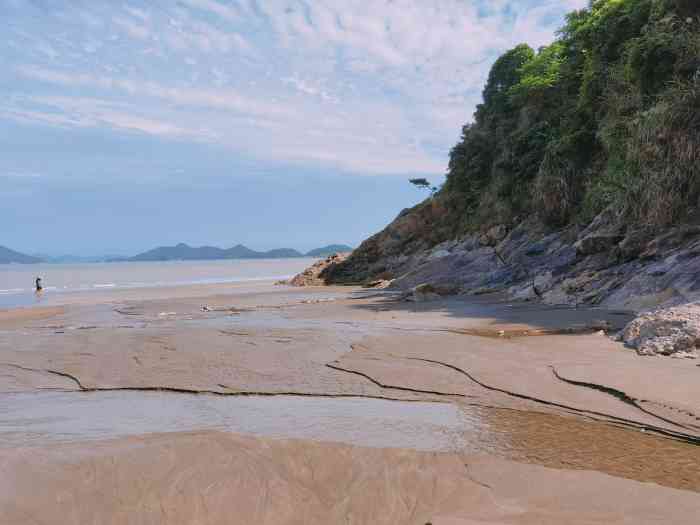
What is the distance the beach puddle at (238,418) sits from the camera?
3141mm

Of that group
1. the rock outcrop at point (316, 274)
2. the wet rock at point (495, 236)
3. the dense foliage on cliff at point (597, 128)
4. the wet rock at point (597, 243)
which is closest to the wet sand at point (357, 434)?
the wet rock at point (597, 243)

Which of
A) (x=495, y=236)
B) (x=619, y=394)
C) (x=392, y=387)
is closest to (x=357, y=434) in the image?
(x=392, y=387)

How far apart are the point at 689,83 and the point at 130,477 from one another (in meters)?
13.0

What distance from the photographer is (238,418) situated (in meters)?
3.55

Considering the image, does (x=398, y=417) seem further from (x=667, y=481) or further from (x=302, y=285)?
(x=302, y=285)

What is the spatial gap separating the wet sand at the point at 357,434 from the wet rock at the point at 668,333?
24cm

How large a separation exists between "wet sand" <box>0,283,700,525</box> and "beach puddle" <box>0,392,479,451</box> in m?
0.02

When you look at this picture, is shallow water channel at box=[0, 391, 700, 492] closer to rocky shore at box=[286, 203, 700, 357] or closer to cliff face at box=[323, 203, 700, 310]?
rocky shore at box=[286, 203, 700, 357]

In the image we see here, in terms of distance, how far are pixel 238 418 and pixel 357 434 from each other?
0.89 m

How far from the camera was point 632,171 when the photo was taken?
1248 cm

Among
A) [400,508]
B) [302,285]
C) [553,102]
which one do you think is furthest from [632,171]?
[302,285]

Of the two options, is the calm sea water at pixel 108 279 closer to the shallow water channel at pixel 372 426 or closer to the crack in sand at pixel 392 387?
the shallow water channel at pixel 372 426

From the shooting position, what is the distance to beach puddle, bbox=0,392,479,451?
314 cm

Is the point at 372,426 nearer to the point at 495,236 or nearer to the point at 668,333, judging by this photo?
the point at 668,333
